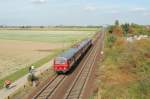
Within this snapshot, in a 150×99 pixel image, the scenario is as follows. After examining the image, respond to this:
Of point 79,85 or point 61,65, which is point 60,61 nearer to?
point 61,65

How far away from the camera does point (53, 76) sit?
3875 cm

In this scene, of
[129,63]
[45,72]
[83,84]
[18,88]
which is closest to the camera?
[18,88]

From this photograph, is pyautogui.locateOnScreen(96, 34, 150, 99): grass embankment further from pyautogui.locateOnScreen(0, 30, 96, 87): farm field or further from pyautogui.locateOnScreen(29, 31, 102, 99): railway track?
pyautogui.locateOnScreen(0, 30, 96, 87): farm field

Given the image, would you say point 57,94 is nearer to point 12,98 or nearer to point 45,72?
point 12,98

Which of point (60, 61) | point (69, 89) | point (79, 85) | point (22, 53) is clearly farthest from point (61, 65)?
point (22, 53)

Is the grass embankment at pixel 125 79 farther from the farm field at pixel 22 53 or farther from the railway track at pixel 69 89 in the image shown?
the farm field at pixel 22 53

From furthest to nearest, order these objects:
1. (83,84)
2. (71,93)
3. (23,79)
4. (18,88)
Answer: (23,79) < (83,84) < (18,88) < (71,93)

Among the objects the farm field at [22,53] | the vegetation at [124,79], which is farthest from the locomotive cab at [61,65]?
the farm field at [22,53]

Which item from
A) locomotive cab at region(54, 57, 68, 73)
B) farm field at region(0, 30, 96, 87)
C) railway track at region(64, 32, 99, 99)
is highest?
locomotive cab at region(54, 57, 68, 73)

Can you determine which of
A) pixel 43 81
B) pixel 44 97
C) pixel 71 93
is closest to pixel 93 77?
pixel 43 81

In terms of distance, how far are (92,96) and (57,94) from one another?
3.43 m

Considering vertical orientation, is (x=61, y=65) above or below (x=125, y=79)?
above

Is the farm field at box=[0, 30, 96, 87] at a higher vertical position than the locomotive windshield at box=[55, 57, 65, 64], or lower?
lower

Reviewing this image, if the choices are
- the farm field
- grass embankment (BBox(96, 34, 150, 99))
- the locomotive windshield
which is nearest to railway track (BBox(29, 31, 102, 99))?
the locomotive windshield
